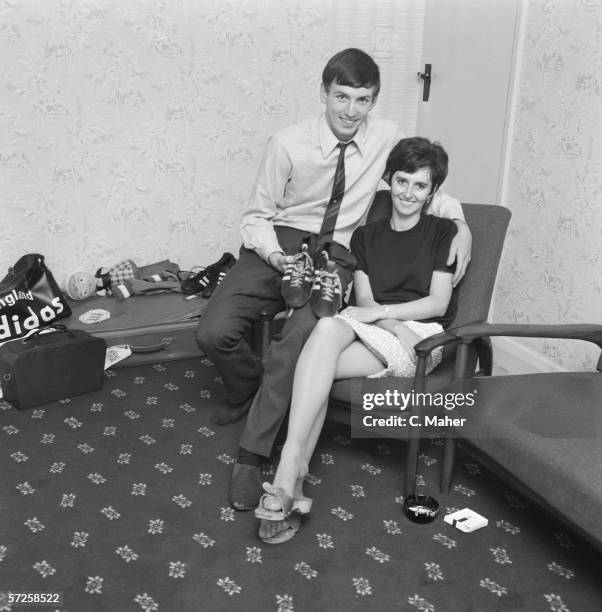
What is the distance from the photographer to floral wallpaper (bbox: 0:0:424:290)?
3246mm

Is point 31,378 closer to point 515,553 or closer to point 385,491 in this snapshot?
point 385,491

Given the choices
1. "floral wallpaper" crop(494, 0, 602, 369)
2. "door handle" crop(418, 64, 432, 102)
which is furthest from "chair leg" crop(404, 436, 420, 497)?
"door handle" crop(418, 64, 432, 102)

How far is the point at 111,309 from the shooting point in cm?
322

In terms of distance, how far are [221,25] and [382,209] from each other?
1.42 meters

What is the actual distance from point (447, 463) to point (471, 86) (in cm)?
187

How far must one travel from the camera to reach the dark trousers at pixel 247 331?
217 cm

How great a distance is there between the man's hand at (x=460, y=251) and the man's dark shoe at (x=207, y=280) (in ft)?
4.45

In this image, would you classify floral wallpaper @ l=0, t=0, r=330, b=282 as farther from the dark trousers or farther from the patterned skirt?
the patterned skirt

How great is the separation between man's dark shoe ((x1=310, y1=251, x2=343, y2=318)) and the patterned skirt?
2.4 inches

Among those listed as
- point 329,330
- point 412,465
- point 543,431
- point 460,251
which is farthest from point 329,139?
point 543,431

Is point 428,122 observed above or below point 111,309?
above

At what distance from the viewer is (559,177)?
278 cm

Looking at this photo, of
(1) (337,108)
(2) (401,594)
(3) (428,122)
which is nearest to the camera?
(2) (401,594)

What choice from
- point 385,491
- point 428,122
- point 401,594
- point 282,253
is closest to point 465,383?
point 385,491
